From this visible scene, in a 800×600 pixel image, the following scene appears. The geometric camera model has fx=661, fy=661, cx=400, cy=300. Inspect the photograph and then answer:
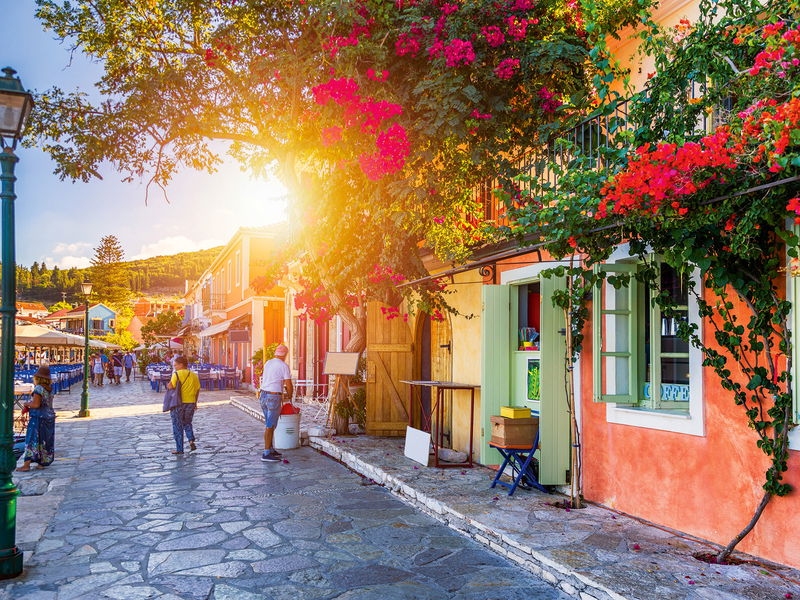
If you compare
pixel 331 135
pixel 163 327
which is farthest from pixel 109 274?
pixel 331 135

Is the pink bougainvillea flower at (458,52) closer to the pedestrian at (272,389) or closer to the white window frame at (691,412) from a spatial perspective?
the white window frame at (691,412)

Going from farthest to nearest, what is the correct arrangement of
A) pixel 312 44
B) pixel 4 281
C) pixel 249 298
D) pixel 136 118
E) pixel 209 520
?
pixel 249 298
pixel 136 118
pixel 312 44
pixel 209 520
pixel 4 281

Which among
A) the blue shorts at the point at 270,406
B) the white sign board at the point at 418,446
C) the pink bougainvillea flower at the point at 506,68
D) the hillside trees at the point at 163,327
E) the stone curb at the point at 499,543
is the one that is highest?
the pink bougainvillea flower at the point at 506,68

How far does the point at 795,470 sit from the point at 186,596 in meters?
4.48

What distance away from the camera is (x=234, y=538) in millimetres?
6160

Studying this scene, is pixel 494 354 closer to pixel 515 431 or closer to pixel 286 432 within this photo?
pixel 515 431

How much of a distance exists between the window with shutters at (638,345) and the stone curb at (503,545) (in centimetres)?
166

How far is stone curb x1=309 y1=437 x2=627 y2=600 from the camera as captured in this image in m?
4.62

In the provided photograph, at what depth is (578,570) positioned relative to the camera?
480 cm

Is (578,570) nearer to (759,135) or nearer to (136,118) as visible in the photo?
(759,135)

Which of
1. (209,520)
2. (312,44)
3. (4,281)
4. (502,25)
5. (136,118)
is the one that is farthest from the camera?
(136,118)

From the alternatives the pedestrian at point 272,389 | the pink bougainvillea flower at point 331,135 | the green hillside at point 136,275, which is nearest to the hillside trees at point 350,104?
the pink bougainvillea flower at point 331,135

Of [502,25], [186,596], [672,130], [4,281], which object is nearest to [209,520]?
[186,596]

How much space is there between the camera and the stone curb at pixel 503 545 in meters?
4.62
